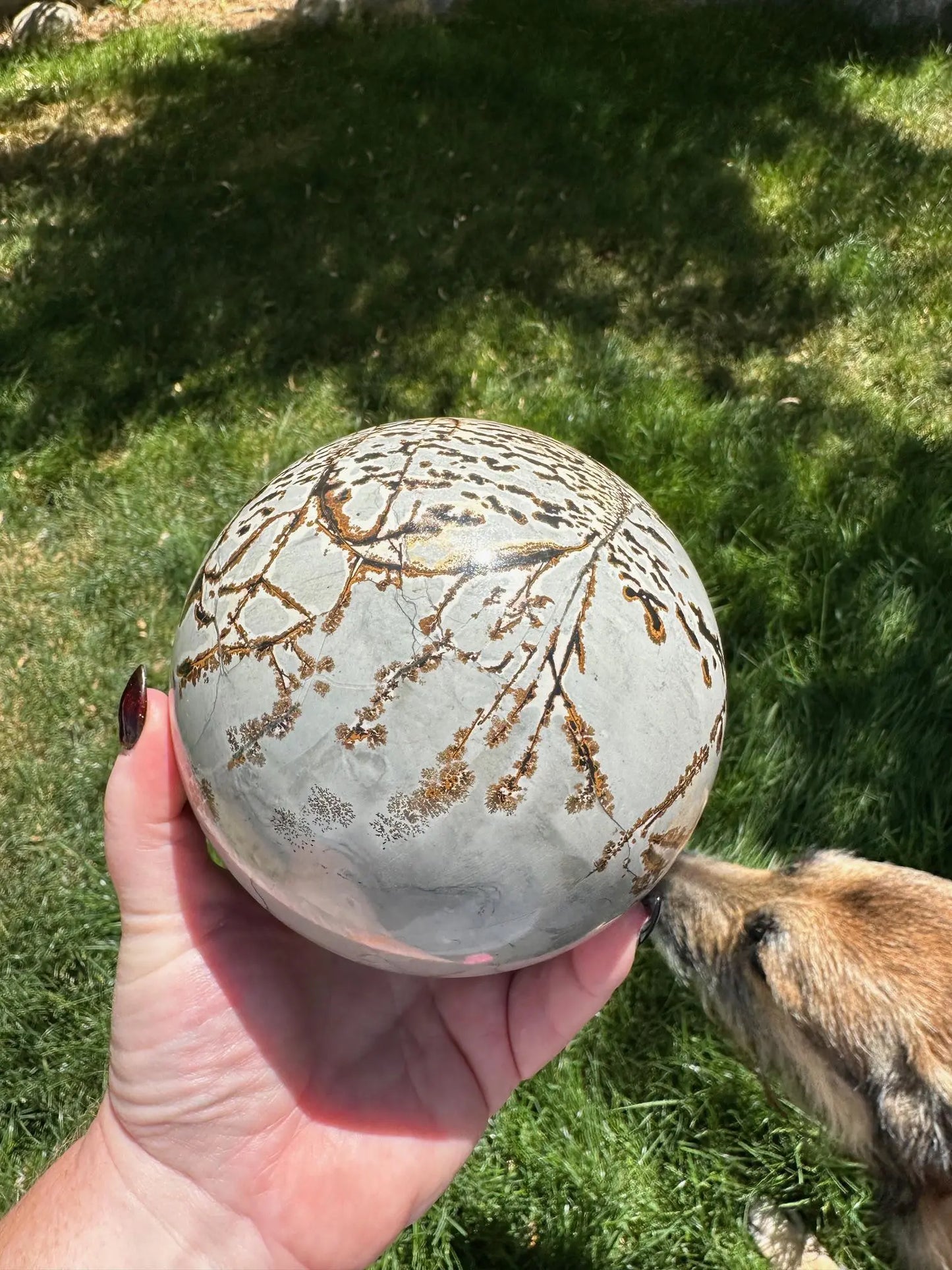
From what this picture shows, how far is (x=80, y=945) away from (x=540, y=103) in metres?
5.96

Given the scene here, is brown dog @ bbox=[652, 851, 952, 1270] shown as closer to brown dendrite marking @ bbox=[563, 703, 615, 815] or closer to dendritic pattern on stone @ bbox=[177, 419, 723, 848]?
dendritic pattern on stone @ bbox=[177, 419, 723, 848]

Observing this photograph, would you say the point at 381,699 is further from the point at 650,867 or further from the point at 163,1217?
the point at 163,1217


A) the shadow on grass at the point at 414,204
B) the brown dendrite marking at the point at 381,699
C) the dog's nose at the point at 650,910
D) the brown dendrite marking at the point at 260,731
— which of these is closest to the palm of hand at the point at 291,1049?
the dog's nose at the point at 650,910

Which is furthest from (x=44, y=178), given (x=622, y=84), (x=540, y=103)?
(x=622, y=84)

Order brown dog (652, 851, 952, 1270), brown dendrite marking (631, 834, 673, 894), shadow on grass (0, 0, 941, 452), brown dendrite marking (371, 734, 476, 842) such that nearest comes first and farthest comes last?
brown dendrite marking (371, 734, 476, 842), brown dendrite marking (631, 834, 673, 894), brown dog (652, 851, 952, 1270), shadow on grass (0, 0, 941, 452)

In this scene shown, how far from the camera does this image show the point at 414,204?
6.32 m

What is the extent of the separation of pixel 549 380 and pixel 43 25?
6.08 m

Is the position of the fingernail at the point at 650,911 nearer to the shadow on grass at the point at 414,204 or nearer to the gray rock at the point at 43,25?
the shadow on grass at the point at 414,204

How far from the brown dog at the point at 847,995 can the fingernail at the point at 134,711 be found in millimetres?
1708

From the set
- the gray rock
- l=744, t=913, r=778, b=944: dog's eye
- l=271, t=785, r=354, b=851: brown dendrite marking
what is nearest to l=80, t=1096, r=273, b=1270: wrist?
l=271, t=785, r=354, b=851: brown dendrite marking

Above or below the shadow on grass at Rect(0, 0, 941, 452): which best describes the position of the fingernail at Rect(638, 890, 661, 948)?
below

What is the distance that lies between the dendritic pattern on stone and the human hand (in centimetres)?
63

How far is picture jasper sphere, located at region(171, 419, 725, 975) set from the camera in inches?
73.7

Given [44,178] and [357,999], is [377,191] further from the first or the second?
[357,999]
